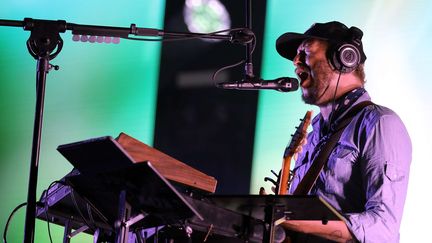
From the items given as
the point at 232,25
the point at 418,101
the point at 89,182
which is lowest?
the point at 89,182

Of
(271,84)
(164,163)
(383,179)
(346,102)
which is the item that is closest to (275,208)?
(164,163)

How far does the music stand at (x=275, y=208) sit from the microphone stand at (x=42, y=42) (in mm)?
846

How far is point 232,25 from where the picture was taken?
4.62 m

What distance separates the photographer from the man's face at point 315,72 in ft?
11.7

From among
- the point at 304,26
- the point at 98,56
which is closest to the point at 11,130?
the point at 98,56

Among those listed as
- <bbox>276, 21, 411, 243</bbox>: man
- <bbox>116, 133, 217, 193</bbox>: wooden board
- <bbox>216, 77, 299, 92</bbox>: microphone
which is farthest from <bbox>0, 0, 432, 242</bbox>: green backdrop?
<bbox>116, 133, 217, 193</bbox>: wooden board

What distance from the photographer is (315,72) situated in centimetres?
360

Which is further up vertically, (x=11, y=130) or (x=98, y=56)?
(x=98, y=56)

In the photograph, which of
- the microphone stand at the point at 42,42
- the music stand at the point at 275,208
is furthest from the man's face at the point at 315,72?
the music stand at the point at 275,208

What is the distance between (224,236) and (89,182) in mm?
542

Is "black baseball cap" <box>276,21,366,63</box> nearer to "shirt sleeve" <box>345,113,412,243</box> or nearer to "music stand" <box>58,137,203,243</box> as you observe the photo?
"shirt sleeve" <box>345,113,412,243</box>

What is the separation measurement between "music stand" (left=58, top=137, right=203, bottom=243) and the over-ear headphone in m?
1.38

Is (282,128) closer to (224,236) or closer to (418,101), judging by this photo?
(418,101)

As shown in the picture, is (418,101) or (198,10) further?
(198,10)
